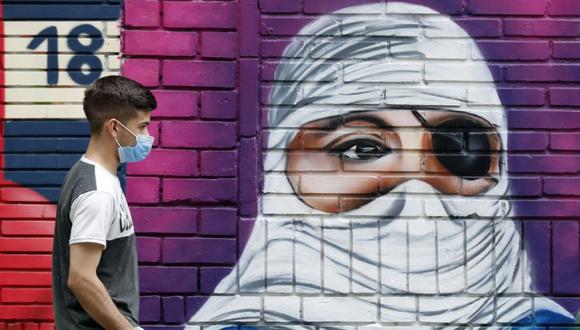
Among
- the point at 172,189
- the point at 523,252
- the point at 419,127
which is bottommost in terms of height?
the point at 523,252

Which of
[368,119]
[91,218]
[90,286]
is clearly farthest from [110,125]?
[368,119]

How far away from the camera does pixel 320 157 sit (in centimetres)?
443

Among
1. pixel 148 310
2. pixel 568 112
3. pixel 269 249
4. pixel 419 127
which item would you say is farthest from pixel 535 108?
pixel 148 310

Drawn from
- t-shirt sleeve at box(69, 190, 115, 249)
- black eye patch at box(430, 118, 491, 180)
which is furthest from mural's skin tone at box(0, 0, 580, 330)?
t-shirt sleeve at box(69, 190, 115, 249)

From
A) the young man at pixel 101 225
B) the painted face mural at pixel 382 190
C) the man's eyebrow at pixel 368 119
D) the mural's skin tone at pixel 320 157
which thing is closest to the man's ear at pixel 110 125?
the young man at pixel 101 225

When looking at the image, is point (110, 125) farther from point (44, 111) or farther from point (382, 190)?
point (382, 190)

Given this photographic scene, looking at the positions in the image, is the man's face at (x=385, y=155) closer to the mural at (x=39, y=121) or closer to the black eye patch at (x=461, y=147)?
the black eye patch at (x=461, y=147)

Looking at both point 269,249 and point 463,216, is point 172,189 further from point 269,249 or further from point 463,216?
point 463,216

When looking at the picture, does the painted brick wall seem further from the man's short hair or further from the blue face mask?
the man's short hair

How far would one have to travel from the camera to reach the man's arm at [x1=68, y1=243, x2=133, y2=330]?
2.91m

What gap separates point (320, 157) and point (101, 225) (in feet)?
5.48

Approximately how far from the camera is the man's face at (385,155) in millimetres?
4410

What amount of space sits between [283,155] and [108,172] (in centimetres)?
143

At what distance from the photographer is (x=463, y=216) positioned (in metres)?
4.41
